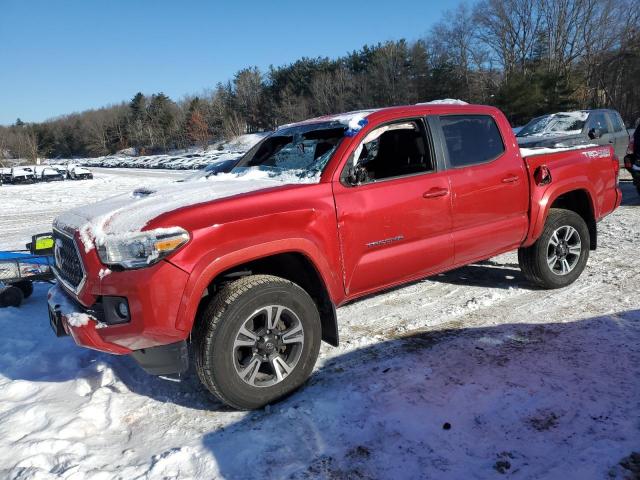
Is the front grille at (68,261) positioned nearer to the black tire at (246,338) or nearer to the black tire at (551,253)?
the black tire at (246,338)

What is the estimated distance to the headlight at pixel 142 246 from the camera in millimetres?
2748

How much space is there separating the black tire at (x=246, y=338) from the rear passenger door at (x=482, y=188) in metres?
1.62

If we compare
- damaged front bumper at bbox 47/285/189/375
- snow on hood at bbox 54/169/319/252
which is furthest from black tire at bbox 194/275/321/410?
snow on hood at bbox 54/169/319/252

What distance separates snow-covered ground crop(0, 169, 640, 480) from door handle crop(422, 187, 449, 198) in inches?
45.7

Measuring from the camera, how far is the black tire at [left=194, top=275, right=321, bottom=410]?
2.90 meters

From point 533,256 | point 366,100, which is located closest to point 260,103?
point 366,100

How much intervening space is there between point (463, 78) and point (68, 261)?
57982 mm

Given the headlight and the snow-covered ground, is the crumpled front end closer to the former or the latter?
the headlight

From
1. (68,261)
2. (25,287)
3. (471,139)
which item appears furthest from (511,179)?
(25,287)

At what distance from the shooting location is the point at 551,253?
4883 millimetres

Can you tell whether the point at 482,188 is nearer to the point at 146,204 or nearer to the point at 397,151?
the point at 397,151

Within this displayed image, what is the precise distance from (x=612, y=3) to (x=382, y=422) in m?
58.9

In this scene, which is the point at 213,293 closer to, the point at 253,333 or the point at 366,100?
the point at 253,333

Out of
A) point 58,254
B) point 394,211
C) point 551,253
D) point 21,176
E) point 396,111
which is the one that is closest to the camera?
point 58,254
